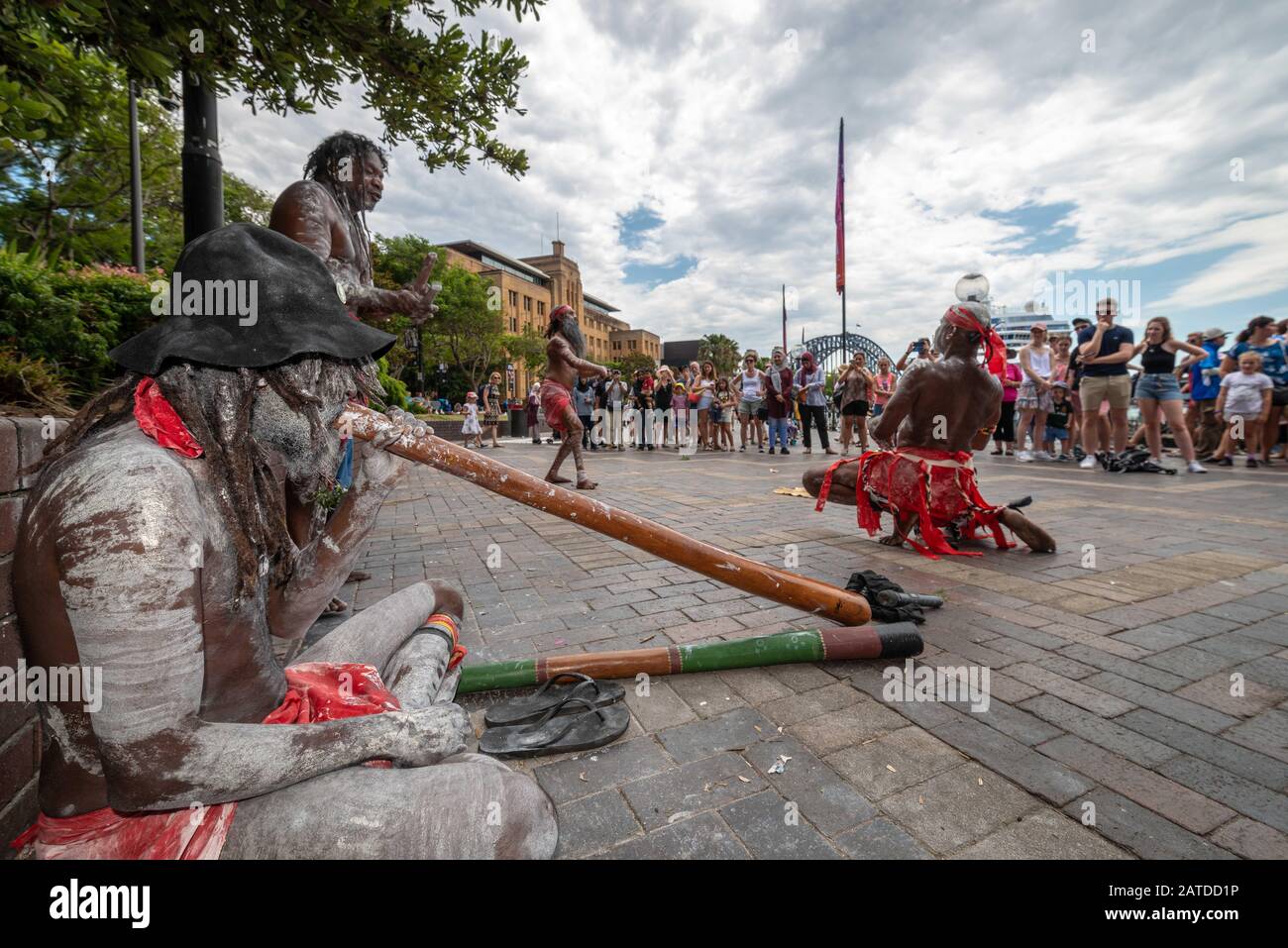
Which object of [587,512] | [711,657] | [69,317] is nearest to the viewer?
[587,512]

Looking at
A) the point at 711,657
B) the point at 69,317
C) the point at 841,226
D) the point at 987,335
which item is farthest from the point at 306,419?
the point at 841,226

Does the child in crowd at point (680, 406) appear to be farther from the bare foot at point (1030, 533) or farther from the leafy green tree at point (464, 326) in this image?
the leafy green tree at point (464, 326)

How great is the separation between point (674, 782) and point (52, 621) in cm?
159

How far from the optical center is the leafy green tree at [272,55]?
88.5 inches

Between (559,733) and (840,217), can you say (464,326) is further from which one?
(559,733)

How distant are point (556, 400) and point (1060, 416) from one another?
33.2 ft

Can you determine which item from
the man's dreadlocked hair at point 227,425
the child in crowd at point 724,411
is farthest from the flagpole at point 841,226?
the man's dreadlocked hair at point 227,425

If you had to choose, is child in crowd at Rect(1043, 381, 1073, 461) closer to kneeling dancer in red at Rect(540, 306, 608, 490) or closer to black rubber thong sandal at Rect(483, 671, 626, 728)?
kneeling dancer in red at Rect(540, 306, 608, 490)

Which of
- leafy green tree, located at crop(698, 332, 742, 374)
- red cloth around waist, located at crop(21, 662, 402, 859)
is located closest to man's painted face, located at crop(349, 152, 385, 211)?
red cloth around waist, located at crop(21, 662, 402, 859)

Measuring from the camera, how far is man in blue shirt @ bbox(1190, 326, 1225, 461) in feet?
35.1

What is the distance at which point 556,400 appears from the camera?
7.85 m

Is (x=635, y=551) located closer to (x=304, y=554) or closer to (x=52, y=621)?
(x=304, y=554)

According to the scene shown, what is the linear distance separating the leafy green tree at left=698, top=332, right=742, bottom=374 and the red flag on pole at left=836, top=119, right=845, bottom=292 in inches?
2275

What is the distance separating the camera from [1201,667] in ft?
8.09
